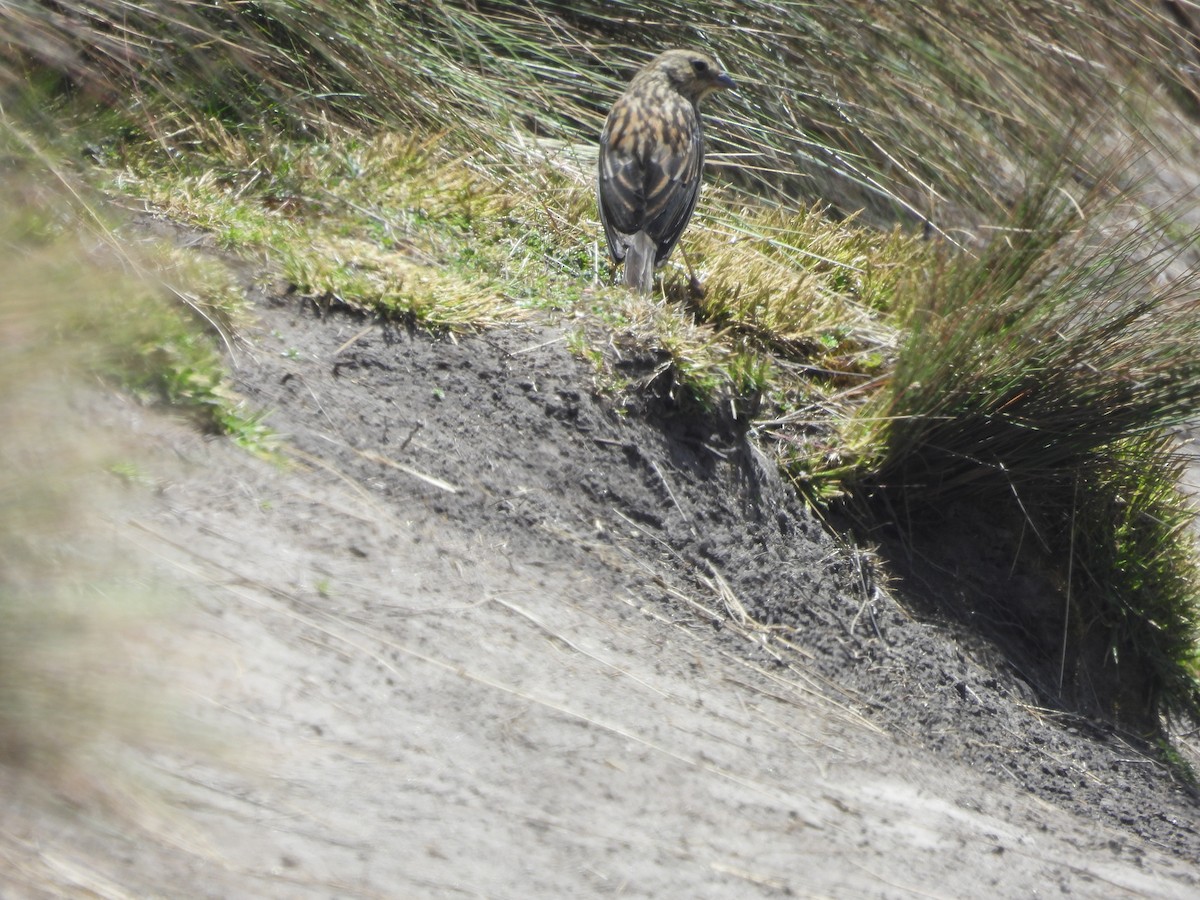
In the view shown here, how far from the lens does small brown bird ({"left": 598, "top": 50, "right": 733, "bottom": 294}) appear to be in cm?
509

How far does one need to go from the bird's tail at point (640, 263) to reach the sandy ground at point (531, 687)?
54cm

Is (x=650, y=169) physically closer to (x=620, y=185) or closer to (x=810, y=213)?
(x=620, y=185)

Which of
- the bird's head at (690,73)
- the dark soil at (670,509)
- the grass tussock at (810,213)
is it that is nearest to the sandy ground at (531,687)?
the dark soil at (670,509)

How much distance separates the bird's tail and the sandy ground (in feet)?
1.77

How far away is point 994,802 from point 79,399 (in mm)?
2693

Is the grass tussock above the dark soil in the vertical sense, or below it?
above

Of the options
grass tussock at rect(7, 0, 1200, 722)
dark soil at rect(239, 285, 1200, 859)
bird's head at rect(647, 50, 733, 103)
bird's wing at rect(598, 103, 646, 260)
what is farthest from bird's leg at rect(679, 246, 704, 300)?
bird's head at rect(647, 50, 733, 103)

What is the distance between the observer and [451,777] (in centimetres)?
290

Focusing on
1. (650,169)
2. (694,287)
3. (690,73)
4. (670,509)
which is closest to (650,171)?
(650,169)

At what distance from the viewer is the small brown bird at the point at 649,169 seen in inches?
200

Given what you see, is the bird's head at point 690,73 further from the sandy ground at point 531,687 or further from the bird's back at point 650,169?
the sandy ground at point 531,687

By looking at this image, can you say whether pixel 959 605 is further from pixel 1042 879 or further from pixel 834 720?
pixel 1042 879

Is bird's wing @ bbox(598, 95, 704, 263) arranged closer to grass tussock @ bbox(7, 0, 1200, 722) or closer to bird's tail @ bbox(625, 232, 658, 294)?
bird's tail @ bbox(625, 232, 658, 294)

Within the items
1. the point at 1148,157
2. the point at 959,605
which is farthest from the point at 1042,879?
the point at 1148,157
